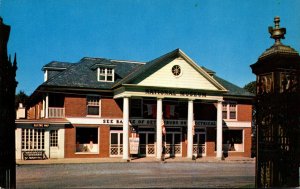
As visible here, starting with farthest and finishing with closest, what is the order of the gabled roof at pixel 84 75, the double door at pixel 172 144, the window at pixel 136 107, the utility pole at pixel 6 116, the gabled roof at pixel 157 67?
the double door at pixel 172 144, the window at pixel 136 107, the gabled roof at pixel 84 75, the gabled roof at pixel 157 67, the utility pole at pixel 6 116

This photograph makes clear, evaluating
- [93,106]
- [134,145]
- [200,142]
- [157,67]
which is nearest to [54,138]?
[93,106]

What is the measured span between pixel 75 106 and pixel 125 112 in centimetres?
445

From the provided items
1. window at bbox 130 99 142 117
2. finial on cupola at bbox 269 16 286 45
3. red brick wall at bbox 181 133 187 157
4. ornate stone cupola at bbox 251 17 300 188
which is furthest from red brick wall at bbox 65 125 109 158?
finial on cupola at bbox 269 16 286 45

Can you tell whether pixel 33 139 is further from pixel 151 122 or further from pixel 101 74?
pixel 151 122

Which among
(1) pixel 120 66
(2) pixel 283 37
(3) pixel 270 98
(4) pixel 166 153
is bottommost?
(4) pixel 166 153

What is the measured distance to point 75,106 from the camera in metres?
29.4

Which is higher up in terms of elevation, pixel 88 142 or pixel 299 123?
pixel 299 123

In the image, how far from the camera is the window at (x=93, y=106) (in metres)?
30.0

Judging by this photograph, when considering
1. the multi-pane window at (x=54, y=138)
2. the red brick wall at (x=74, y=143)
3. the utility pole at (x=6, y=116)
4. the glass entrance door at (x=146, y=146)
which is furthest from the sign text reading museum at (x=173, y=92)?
the utility pole at (x=6, y=116)

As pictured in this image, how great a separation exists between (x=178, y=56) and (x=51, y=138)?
12.4 meters

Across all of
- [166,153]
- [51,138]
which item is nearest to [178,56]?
[166,153]

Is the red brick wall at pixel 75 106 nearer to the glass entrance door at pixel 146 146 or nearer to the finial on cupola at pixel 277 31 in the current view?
the glass entrance door at pixel 146 146

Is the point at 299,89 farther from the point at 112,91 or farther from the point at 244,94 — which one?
the point at 244,94

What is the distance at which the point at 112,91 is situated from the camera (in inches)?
1199
